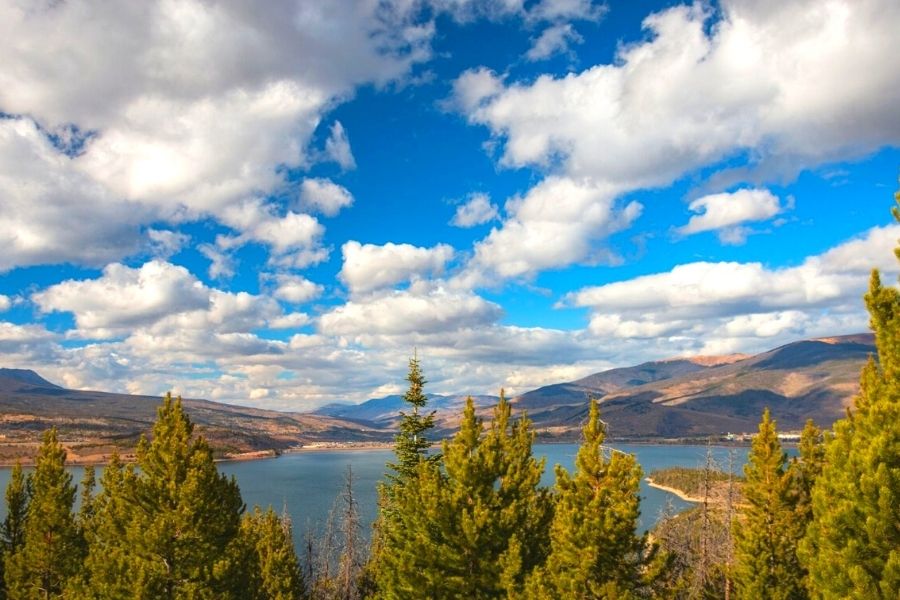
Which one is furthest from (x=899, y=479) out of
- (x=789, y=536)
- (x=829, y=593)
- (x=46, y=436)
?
(x=46, y=436)

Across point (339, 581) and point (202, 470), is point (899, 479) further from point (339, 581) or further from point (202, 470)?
point (339, 581)

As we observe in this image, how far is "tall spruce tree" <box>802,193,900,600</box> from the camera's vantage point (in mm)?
14273

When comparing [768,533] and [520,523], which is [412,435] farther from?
[768,533]

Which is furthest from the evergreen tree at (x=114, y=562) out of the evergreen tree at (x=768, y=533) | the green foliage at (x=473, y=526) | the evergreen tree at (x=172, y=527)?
the evergreen tree at (x=768, y=533)

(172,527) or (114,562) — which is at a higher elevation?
(172,527)

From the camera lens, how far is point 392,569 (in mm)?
28906

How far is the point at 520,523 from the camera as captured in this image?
1041 inches

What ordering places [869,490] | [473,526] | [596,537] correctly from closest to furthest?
[869,490] → [596,537] → [473,526]

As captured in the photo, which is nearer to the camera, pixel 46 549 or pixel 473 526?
pixel 473 526

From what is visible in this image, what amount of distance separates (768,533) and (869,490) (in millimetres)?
24184

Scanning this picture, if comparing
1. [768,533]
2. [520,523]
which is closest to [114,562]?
[520,523]

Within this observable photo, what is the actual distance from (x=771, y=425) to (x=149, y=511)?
35517mm

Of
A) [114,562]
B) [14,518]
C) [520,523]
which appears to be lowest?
[14,518]

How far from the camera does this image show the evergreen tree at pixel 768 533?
33156 mm
